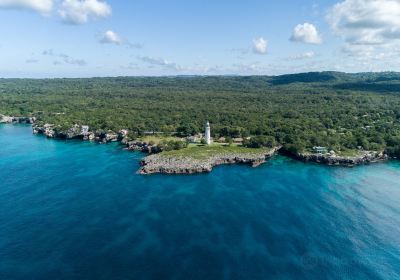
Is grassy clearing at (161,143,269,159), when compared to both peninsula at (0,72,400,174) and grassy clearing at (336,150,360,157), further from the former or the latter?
grassy clearing at (336,150,360,157)

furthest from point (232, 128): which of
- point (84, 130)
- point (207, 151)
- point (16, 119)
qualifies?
point (16, 119)

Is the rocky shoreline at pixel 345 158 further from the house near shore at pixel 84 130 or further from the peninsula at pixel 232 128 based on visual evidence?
the house near shore at pixel 84 130

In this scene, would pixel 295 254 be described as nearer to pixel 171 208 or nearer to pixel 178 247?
pixel 178 247

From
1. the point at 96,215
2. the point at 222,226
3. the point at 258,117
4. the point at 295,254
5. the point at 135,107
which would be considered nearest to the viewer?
the point at 295,254

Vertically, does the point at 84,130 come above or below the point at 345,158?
above

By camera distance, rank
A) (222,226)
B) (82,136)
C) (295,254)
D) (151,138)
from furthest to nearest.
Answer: (82,136)
(151,138)
(222,226)
(295,254)

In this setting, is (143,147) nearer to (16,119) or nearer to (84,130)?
(84,130)

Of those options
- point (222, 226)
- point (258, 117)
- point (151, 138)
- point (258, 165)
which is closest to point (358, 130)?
point (258, 117)
